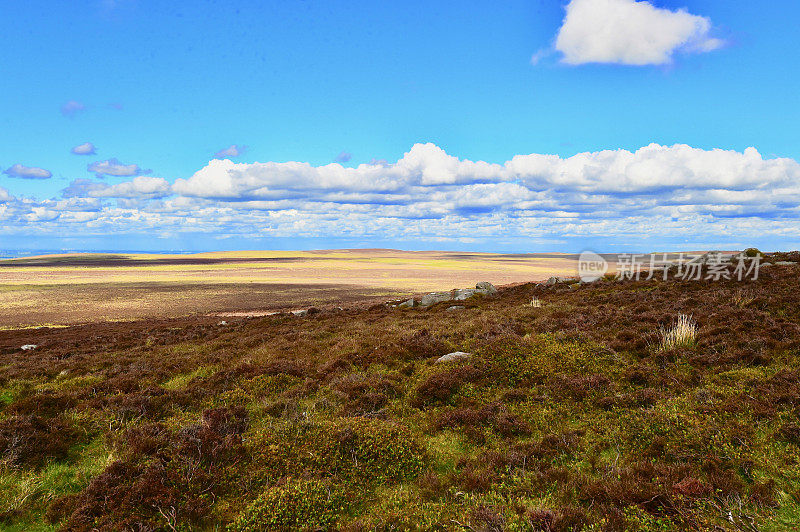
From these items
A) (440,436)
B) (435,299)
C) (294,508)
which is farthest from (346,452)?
(435,299)

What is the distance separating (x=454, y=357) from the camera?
13.2 m

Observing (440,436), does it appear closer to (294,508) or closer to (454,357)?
(294,508)

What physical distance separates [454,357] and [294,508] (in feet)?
26.1

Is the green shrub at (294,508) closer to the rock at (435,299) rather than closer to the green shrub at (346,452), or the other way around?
the green shrub at (346,452)

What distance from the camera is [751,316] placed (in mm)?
13484

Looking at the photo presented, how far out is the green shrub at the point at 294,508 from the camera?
5.89 meters

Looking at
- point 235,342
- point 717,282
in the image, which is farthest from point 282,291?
point 717,282

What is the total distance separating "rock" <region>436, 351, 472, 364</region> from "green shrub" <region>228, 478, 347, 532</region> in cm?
709

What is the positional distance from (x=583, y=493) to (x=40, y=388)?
53.4ft

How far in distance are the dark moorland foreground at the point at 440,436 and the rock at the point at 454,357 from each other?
567 mm

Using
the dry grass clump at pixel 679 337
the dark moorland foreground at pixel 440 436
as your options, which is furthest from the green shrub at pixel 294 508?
the dry grass clump at pixel 679 337

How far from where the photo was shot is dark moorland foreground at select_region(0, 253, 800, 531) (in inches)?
234

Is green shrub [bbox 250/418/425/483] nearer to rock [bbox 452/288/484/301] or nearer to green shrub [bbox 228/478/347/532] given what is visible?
green shrub [bbox 228/478/347/532]

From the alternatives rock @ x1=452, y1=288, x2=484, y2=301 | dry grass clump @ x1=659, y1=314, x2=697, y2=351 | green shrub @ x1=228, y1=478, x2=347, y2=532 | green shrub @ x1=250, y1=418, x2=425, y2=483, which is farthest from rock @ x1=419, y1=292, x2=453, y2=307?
green shrub @ x1=228, y1=478, x2=347, y2=532
